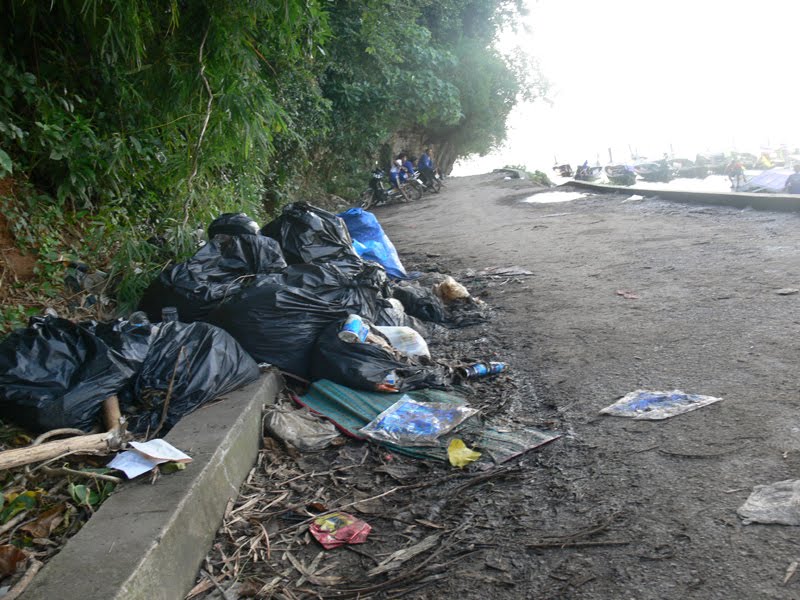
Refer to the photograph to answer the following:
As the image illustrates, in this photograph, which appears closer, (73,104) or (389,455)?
(389,455)

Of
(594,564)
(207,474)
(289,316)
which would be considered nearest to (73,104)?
(289,316)

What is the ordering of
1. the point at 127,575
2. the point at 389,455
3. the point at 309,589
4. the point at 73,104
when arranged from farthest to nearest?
the point at 73,104
the point at 389,455
the point at 309,589
the point at 127,575

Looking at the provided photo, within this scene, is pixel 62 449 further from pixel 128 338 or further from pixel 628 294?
pixel 628 294

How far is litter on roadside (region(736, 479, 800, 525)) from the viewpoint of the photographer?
166 cm

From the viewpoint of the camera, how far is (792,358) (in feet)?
8.80

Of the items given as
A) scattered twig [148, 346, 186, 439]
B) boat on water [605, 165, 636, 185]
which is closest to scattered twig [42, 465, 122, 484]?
scattered twig [148, 346, 186, 439]

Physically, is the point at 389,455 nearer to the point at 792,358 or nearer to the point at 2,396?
the point at 2,396

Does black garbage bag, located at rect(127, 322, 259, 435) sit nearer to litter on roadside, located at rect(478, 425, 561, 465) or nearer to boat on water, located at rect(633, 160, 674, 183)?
litter on roadside, located at rect(478, 425, 561, 465)

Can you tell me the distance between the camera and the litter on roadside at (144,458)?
2020 millimetres

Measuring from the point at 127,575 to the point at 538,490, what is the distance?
1252 mm

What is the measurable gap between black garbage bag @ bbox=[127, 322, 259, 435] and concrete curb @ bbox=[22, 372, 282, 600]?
17cm

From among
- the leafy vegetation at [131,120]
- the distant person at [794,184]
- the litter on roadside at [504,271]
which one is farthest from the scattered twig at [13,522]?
the distant person at [794,184]

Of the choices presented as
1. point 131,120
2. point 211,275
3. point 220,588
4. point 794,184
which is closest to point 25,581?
point 220,588

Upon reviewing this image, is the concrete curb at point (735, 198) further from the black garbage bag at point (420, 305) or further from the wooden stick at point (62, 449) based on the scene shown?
the wooden stick at point (62, 449)
